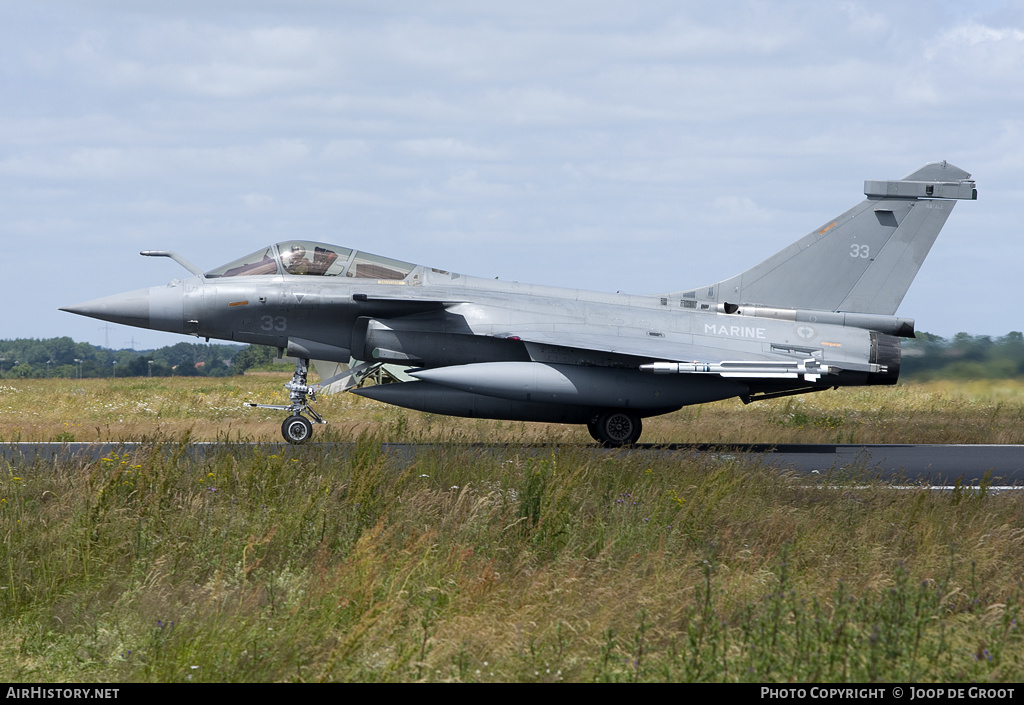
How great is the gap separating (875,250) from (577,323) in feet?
18.5

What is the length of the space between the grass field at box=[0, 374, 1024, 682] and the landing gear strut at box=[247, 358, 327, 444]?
4.35 metres

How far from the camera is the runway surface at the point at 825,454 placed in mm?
9773

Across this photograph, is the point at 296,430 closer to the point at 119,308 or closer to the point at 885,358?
the point at 119,308

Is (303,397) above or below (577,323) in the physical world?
below

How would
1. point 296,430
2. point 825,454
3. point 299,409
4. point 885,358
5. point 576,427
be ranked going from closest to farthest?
point 296,430 → point 299,409 → point 825,454 → point 885,358 → point 576,427

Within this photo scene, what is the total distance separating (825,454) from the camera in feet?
49.6

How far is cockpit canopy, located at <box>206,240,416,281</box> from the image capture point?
14.8 meters

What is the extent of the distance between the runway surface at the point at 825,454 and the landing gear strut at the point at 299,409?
4.02 ft

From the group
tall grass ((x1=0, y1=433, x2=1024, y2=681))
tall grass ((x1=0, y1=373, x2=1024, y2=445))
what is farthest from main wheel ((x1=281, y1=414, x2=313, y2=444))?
tall grass ((x1=0, y1=433, x2=1024, y2=681))

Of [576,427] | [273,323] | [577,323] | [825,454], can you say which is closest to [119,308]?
[273,323]

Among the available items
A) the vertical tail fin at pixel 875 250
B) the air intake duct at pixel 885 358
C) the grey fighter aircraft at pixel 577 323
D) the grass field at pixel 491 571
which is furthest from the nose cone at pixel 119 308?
the air intake duct at pixel 885 358

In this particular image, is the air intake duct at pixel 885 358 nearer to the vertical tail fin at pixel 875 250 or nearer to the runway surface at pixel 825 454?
the vertical tail fin at pixel 875 250
